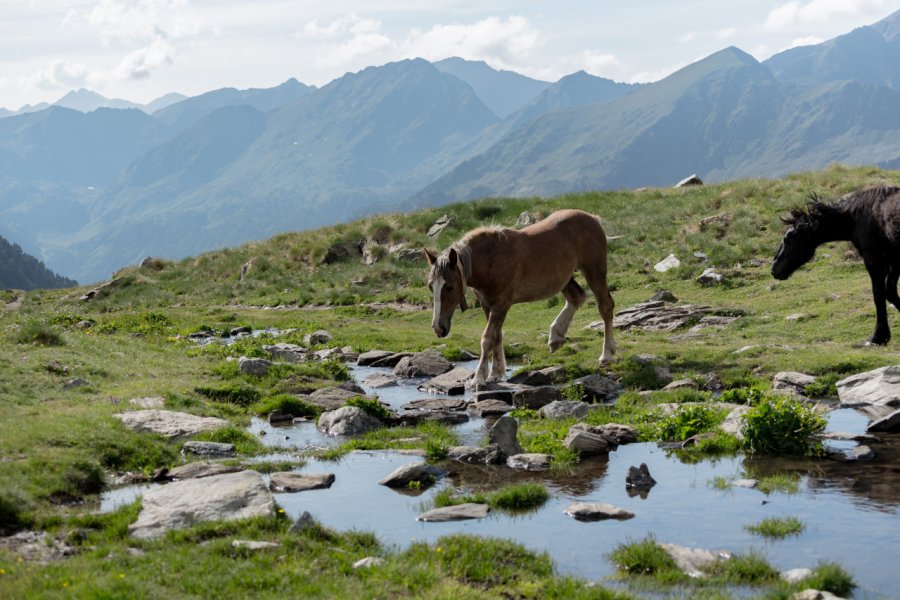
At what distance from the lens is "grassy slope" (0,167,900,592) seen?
14297 mm

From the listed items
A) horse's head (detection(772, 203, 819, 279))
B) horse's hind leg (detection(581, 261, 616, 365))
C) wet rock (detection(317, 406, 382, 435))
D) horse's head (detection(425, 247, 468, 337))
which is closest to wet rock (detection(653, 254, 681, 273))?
horse's head (detection(772, 203, 819, 279))

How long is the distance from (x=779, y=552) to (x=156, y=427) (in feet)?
34.1

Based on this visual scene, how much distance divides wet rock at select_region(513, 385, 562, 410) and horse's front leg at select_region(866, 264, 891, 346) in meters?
8.56

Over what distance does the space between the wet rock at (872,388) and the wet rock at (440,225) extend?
1285 inches

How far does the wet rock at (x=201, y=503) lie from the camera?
10.4 m

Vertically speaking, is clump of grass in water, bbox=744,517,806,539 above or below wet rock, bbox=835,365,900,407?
below

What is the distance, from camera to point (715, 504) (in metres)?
11.5

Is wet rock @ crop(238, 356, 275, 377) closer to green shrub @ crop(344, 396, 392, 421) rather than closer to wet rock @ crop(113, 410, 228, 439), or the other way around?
green shrub @ crop(344, 396, 392, 421)

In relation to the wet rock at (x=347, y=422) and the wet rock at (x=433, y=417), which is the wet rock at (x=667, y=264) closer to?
the wet rock at (x=433, y=417)

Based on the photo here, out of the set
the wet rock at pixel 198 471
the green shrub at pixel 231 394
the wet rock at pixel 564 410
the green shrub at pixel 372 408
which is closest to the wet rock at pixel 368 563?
the wet rock at pixel 198 471

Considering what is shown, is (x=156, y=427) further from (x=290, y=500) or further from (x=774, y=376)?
(x=774, y=376)

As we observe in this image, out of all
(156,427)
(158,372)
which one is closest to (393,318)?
(158,372)

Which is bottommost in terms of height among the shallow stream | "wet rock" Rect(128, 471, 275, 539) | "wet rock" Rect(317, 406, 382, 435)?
the shallow stream

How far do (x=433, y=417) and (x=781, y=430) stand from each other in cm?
661
